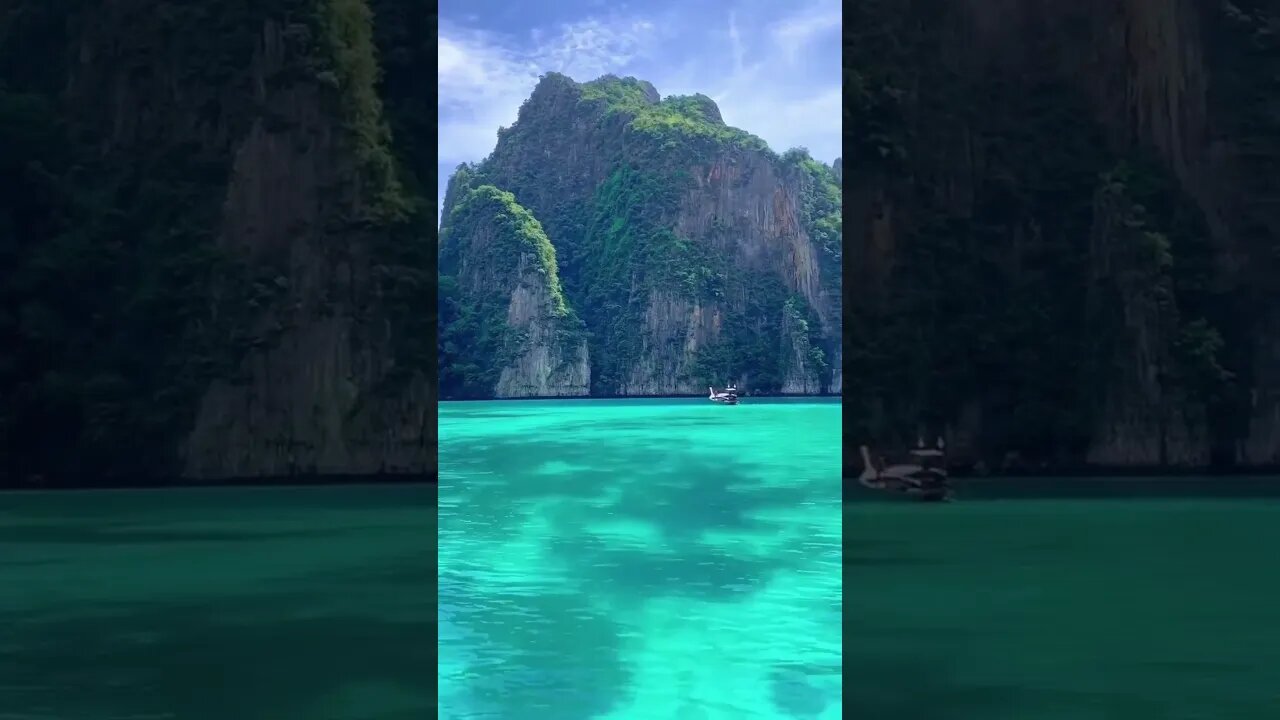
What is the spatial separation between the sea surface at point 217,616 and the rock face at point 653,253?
1485 inches

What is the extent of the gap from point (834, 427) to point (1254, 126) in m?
15.4

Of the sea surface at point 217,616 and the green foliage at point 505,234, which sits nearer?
the sea surface at point 217,616

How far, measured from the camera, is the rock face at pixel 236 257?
1259cm

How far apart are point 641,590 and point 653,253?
48128 mm

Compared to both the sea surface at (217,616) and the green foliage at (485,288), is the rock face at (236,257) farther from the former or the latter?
the green foliage at (485,288)

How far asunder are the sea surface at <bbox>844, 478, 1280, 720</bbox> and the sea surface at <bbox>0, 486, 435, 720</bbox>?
6.08 ft

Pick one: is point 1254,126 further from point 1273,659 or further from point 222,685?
point 222,685

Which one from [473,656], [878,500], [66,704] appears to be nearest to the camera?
[66,704]

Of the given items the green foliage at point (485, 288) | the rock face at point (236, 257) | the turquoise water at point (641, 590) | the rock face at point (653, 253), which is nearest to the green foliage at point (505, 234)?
the green foliage at point (485, 288)

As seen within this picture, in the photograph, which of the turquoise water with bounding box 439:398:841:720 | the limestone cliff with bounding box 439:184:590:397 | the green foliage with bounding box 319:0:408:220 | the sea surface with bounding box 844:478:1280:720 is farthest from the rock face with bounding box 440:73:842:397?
the sea surface with bounding box 844:478:1280:720

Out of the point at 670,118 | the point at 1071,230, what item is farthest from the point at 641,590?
the point at 670,118

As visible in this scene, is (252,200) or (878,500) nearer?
(878,500)

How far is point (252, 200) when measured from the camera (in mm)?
12898

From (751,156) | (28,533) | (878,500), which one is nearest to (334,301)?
(28,533)
